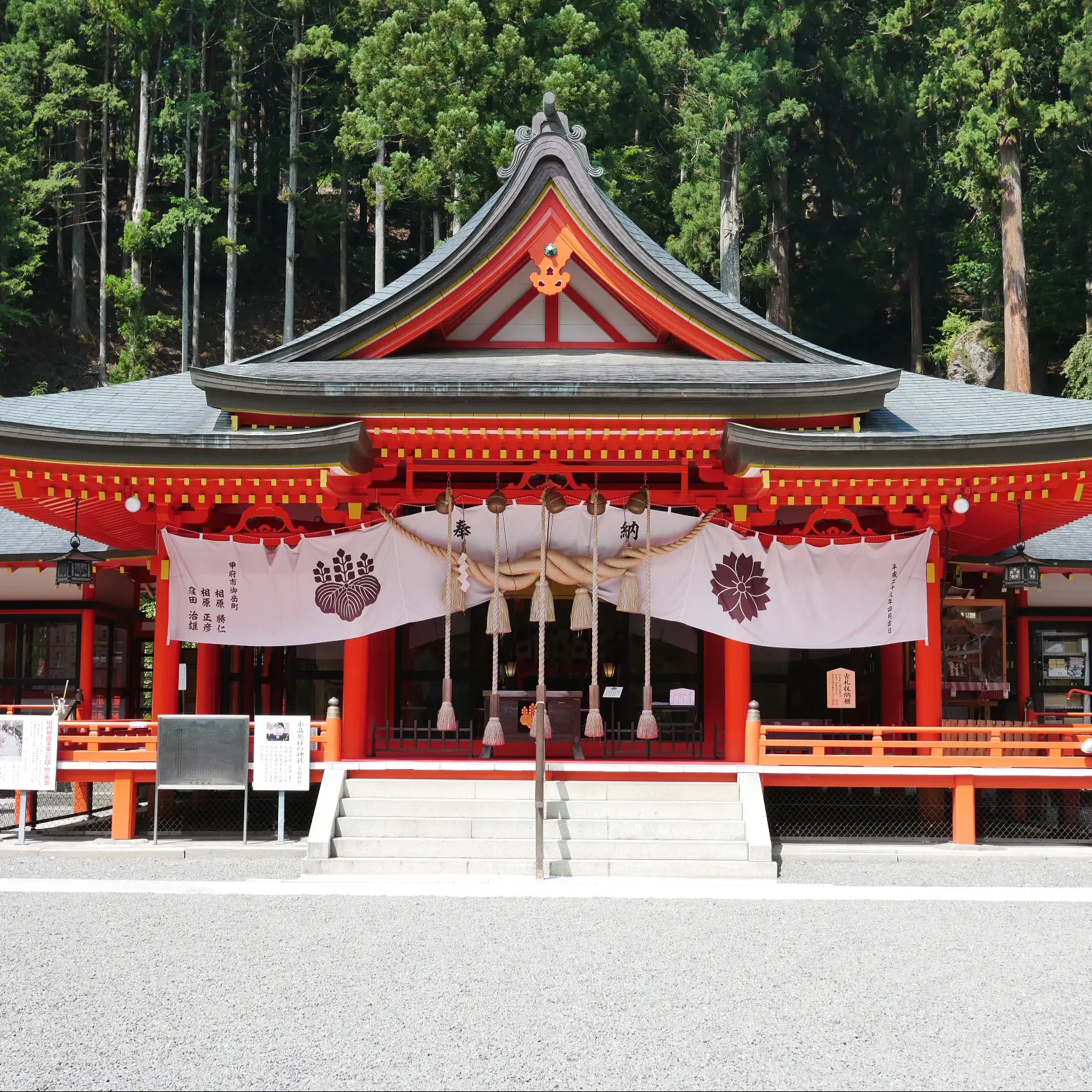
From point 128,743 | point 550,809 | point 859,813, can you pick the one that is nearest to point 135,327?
point 128,743

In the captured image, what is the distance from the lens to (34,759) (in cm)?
1255

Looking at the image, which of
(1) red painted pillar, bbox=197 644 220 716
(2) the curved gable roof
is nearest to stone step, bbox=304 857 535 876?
(1) red painted pillar, bbox=197 644 220 716

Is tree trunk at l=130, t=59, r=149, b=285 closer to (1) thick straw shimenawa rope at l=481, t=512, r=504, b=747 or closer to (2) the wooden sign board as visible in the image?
(1) thick straw shimenawa rope at l=481, t=512, r=504, b=747

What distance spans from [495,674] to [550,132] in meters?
7.07

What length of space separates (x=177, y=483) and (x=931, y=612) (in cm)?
853

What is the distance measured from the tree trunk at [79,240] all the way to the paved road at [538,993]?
132 feet

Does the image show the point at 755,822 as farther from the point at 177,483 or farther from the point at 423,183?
the point at 423,183

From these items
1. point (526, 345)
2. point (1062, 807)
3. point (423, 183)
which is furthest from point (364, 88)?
point (1062, 807)

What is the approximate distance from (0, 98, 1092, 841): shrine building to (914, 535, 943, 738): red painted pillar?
0.10ft

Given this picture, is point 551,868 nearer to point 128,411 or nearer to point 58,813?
point 128,411

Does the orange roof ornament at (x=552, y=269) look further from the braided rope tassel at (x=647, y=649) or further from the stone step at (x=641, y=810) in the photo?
the stone step at (x=641, y=810)

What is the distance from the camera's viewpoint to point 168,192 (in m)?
49.2

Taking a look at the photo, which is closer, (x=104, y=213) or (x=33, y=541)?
(x=33, y=541)

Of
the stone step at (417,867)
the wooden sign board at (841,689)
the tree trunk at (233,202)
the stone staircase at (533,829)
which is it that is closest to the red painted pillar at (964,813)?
the wooden sign board at (841,689)
